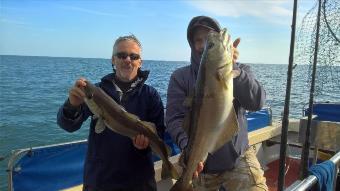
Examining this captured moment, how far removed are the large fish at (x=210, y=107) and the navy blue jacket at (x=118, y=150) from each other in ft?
1.77

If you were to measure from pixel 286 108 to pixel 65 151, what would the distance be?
3.03m

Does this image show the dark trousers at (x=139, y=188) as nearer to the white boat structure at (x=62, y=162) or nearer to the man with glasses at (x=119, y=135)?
the man with glasses at (x=119, y=135)

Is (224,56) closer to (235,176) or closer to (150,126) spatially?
(150,126)

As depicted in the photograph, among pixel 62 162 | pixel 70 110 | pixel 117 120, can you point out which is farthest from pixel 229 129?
pixel 62 162

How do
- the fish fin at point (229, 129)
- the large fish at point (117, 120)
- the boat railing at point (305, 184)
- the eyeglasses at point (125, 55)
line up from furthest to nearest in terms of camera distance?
the eyeglasses at point (125, 55), the large fish at point (117, 120), the fish fin at point (229, 129), the boat railing at point (305, 184)

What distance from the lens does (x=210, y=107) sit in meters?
3.39

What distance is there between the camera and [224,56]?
3307 mm

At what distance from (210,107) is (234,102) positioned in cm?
76

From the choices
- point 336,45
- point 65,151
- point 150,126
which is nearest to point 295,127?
point 336,45

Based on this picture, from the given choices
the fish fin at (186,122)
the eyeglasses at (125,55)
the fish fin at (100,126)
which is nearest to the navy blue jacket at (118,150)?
the fish fin at (100,126)

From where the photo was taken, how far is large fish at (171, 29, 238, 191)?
3305 mm

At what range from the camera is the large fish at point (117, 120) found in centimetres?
383

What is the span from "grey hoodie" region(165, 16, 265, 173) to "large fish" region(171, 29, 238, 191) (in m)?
0.32

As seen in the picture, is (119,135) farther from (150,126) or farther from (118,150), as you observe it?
(150,126)
